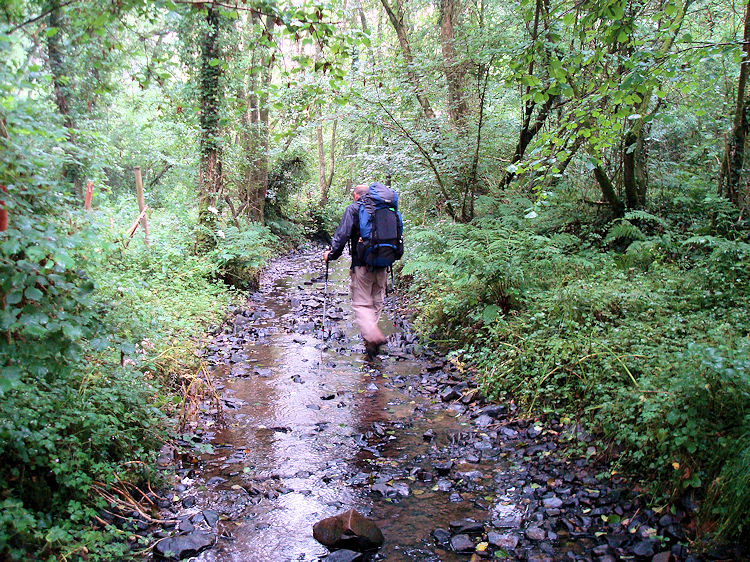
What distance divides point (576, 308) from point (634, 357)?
1.22m

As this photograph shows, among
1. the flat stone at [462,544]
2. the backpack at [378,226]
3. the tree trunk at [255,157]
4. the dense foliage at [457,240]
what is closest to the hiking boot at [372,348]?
the dense foliage at [457,240]

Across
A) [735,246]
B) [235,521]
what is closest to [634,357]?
[735,246]

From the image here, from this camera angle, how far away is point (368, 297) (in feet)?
26.5

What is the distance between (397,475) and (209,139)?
10021 mm

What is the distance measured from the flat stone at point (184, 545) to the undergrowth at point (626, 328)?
341cm

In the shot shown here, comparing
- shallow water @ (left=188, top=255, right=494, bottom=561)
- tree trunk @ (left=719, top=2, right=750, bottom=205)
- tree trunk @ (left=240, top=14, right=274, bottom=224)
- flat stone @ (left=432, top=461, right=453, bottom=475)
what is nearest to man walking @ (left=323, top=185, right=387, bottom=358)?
shallow water @ (left=188, top=255, right=494, bottom=561)

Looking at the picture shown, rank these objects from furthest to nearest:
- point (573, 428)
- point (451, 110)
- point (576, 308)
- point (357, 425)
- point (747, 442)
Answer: point (451, 110) < point (576, 308) < point (357, 425) < point (573, 428) < point (747, 442)

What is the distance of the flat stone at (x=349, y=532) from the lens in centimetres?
362

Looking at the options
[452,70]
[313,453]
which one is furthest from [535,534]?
[452,70]

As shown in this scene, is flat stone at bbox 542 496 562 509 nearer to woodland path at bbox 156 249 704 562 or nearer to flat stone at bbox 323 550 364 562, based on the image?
woodland path at bbox 156 249 704 562

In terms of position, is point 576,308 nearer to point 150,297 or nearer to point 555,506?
point 555,506

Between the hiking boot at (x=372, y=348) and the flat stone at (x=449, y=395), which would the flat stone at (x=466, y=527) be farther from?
the hiking boot at (x=372, y=348)

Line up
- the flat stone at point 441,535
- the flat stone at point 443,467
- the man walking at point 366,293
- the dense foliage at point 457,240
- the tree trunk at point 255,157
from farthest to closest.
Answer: the tree trunk at point 255,157 < the man walking at point 366,293 < the flat stone at point 443,467 < the flat stone at point 441,535 < the dense foliage at point 457,240

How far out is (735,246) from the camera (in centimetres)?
646
